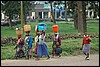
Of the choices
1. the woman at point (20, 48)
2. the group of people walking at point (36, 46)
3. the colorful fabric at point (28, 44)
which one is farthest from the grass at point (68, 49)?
the colorful fabric at point (28, 44)

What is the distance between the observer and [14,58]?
48.9 feet

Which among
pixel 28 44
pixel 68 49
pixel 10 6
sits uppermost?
pixel 10 6

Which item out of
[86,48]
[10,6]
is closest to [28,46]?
[86,48]

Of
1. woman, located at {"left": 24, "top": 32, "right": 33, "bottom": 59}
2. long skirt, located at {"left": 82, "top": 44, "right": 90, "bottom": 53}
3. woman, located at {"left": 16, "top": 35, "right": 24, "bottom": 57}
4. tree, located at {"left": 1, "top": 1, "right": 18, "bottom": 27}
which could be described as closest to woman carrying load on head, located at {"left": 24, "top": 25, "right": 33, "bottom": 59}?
woman, located at {"left": 24, "top": 32, "right": 33, "bottom": 59}

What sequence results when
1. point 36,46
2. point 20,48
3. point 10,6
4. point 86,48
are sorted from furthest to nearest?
point 10,6 → point 86,48 → point 20,48 → point 36,46

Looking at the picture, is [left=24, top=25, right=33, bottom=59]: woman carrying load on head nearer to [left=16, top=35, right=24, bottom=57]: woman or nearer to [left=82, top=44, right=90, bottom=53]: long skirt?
[left=16, top=35, right=24, bottom=57]: woman

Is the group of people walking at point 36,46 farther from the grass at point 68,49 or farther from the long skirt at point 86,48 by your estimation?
the long skirt at point 86,48

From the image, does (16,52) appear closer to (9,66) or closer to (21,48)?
(21,48)

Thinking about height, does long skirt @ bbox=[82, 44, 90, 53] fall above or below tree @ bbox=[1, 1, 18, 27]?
below

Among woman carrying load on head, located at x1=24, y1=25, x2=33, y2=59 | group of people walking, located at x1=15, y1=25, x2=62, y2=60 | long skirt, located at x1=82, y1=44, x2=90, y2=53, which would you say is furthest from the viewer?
long skirt, located at x1=82, y1=44, x2=90, y2=53

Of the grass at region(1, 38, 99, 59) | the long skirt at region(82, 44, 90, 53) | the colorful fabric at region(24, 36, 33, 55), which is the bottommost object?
the grass at region(1, 38, 99, 59)

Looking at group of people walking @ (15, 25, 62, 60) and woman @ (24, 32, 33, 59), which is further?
woman @ (24, 32, 33, 59)

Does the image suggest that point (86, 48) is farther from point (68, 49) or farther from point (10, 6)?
point (10, 6)

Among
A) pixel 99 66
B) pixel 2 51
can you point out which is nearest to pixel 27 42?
pixel 2 51
